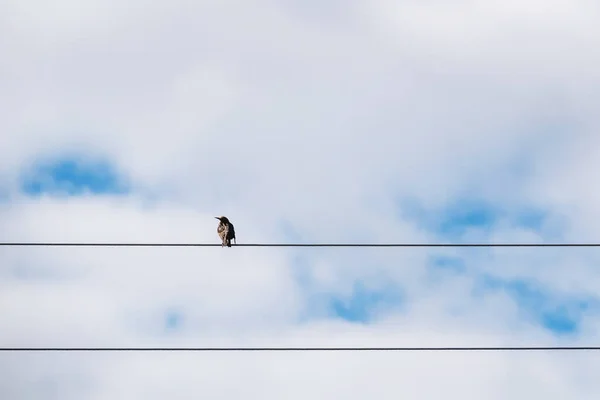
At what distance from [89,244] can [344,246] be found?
4.50 m

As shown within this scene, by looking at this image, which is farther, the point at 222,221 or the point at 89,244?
the point at 222,221

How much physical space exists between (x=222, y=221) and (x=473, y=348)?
11002 millimetres

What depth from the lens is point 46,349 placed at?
1962 cm

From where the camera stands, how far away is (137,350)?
65.5 ft

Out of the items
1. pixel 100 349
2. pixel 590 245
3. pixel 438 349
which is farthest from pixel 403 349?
pixel 100 349

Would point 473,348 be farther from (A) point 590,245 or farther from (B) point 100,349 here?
(B) point 100,349

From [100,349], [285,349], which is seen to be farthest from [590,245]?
[100,349]

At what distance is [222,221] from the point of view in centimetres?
2861

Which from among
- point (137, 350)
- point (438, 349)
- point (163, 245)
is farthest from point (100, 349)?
point (438, 349)

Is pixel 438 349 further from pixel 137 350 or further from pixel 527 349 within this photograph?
pixel 137 350

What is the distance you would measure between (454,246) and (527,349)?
2.17 m

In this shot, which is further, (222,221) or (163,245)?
(222,221)

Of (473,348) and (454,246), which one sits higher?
(454,246)

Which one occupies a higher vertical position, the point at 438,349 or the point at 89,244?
the point at 89,244
